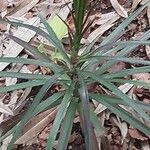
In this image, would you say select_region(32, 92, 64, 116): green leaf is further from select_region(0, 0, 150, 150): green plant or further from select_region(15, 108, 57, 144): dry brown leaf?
select_region(15, 108, 57, 144): dry brown leaf

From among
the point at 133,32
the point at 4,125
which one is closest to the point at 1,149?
the point at 4,125

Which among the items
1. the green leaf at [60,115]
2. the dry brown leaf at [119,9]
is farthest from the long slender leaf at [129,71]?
the dry brown leaf at [119,9]

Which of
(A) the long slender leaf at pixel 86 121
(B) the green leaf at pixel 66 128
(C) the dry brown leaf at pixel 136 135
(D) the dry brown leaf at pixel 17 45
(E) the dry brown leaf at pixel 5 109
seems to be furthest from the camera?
(D) the dry brown leaf at pixel 17 45

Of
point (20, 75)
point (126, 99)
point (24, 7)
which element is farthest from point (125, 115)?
point (24, 7)

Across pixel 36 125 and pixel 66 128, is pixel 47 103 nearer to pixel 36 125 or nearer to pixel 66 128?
pixel 66 128

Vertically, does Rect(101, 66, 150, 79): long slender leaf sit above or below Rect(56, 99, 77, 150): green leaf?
above

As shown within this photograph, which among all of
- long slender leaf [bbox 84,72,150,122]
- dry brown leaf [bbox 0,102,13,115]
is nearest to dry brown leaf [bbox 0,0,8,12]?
dry brown leaf [bbox 0,102,13,115]

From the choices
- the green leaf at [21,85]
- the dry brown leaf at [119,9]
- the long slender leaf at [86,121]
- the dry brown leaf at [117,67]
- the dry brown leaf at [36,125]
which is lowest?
the long slender leaf at [86,121]

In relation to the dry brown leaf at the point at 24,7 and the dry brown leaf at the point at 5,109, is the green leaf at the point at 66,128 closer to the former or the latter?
the dry brown leaf at the point at 5,109
